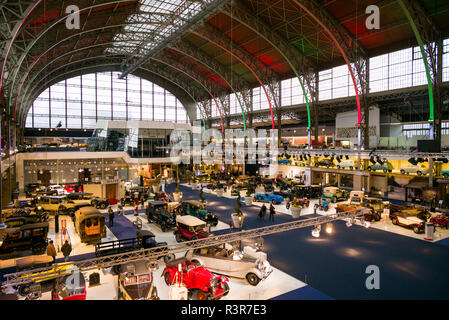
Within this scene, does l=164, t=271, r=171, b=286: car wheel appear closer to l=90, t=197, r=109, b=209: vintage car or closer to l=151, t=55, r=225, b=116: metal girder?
l=90, t=197, r=109, b=209: vintage car

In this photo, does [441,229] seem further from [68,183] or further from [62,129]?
[62,129]

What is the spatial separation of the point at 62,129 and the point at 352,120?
44.5 m

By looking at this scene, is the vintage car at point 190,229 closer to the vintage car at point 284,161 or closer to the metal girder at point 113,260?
the metal girder at point 113,260

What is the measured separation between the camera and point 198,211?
1814cm

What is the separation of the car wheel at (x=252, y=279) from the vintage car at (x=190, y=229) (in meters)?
4.14

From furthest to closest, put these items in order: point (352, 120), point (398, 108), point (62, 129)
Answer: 1. point (62, 129)
2. point (352, 120)
3. point (398, 108)

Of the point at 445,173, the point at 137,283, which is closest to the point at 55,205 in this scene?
the point at 137,283

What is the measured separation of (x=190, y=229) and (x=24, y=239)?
802cm

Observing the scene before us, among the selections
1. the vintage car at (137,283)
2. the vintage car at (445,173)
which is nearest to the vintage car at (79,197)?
the vintage car at (137,283)

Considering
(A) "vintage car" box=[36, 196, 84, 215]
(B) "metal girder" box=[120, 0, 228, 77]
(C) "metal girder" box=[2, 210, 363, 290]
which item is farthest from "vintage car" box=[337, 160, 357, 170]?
(A) "vintage car" box=[36, 196, 84, 215]

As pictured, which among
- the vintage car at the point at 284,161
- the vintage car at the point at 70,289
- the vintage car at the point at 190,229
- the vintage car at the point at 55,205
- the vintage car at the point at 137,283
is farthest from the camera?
the vintage car at the point at 284,161

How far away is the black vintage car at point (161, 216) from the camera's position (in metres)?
16.7

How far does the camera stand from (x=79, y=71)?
45.6 metres

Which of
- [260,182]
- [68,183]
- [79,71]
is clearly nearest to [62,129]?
[79,71]
